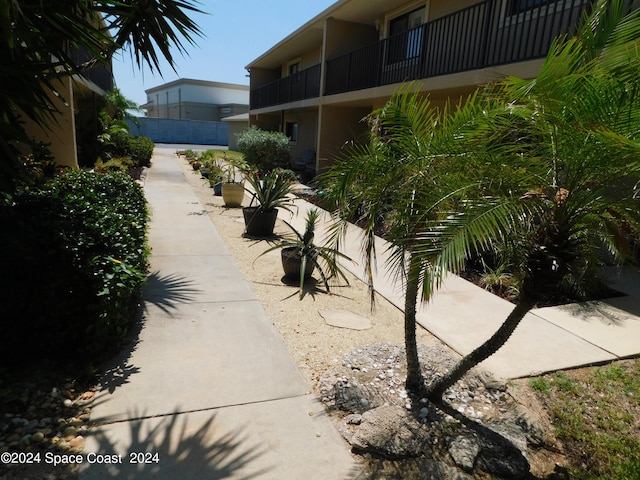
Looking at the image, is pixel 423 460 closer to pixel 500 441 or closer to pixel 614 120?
pixel 500 441

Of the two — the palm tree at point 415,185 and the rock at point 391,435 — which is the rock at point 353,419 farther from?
the palm tree at point 415,185

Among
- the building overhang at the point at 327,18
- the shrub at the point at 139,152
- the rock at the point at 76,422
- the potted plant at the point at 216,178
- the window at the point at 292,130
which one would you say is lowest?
the rock at the point at 76,422

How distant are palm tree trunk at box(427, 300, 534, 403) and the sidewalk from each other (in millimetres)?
867

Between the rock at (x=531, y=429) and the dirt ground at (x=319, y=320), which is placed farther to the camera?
the dirt ground at (x=319, y=320)

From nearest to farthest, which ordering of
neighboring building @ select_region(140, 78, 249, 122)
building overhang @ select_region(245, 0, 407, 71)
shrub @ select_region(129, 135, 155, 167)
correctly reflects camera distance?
1. building overhang @ select_region(245, 0, 407, 71)
2. shrub @ select_region(129, 135, 155, 167)
3. neighboring building @ select_region(140, 78, 249, 122)

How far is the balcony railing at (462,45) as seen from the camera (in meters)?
7.49

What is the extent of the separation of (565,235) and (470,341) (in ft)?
7.44

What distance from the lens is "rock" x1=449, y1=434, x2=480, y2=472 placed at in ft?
8.55

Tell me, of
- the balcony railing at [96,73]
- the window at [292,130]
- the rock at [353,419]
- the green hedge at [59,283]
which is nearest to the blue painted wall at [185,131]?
the window at [292,130]

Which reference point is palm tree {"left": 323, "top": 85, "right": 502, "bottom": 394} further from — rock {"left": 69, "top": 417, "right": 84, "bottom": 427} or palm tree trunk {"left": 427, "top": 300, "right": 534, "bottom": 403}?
rock {"left": 69, "top": 417, "right": 84, "bottom": 427}

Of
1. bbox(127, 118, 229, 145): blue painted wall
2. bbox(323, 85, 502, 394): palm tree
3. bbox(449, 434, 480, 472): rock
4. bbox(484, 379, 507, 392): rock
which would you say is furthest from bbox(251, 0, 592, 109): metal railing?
bbox(127, 118, 229, 145): blue painted wall

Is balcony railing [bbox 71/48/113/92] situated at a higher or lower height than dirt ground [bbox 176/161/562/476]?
higher

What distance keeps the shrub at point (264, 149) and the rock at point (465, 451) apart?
13888 millimetres

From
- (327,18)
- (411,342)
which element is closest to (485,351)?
(411,342)
